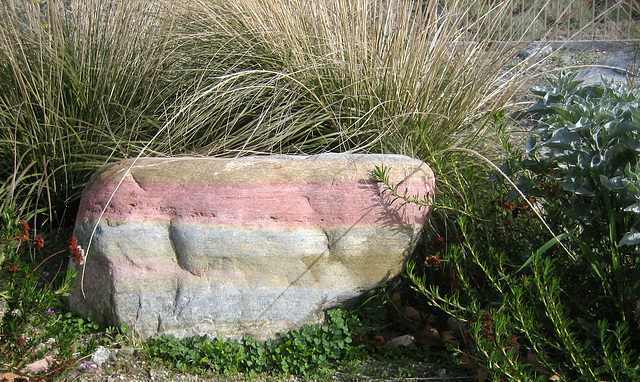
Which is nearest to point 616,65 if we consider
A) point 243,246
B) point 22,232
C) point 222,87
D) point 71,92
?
point 222,87

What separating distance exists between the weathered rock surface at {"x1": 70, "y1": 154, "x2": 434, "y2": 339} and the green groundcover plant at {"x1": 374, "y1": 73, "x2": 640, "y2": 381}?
0.21m

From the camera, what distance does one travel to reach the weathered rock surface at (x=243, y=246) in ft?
7.50

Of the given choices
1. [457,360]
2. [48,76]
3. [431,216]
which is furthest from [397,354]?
[48,76]

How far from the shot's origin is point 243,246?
7.47 ft

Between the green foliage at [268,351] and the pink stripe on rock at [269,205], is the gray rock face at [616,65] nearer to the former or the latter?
the pink stripe on rock at [269,205]

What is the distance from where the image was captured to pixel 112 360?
2186 mm

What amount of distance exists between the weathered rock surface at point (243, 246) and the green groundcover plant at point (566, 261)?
205 millimetres

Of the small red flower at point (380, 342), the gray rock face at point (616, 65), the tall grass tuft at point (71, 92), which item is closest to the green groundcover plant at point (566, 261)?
the small red flower at point (380, 342)

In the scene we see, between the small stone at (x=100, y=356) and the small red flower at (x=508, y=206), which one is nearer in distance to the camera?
the small stone at (x=100, y=356)

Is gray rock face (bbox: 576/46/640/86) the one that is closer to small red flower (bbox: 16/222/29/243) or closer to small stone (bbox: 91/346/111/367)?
small stone (bbox: 91/346/111/367)

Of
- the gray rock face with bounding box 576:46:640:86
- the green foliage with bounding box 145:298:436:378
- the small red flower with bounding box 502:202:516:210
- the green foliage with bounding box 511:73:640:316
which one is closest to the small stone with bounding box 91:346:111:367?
the green foliage with bounding box 145:298:436:378

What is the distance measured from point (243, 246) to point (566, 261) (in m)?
1.33

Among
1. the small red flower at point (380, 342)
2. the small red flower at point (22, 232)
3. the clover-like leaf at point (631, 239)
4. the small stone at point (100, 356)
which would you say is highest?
the small red flower at point (22, 232)

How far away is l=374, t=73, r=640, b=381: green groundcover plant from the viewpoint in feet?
5.98
